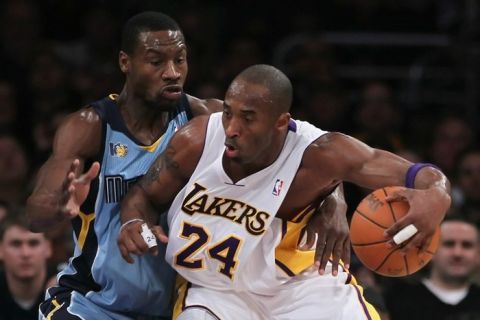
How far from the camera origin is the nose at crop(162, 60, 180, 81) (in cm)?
490

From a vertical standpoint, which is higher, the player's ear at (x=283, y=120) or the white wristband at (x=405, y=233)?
the player's ear at (x=283, y=120)

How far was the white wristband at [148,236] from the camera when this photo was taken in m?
4.59

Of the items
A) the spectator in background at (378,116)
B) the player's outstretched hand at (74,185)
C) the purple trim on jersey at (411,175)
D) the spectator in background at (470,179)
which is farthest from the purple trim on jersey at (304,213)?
the spectator in background at (378,116)

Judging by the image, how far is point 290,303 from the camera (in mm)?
4828

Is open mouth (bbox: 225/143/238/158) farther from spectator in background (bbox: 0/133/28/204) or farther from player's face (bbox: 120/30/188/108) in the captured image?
spectator in background (bbox: 0/133/28/204)

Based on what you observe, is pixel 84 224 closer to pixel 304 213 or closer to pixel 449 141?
pixel 304 213

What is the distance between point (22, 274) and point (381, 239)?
2638 millimetres

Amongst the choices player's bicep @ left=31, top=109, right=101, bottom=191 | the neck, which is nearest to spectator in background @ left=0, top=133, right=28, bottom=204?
the neck

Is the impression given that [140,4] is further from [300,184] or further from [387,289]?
[300,184]

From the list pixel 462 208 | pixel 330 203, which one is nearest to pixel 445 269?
pixel 462 208

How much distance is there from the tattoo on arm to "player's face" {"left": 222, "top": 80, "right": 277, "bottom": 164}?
266 millimetres

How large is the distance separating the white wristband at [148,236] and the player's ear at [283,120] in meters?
0.68

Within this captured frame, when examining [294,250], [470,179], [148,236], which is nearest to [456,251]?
[470,179]

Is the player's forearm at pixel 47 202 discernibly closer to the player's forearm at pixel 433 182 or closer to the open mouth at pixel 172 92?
the open mouth at pixel 172 92
